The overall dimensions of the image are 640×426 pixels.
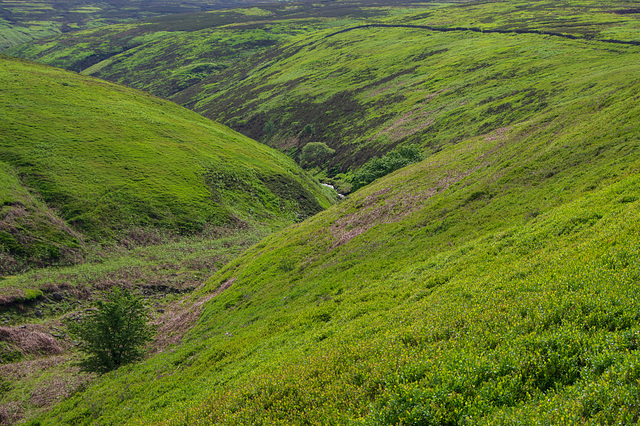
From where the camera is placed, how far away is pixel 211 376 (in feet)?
69.4

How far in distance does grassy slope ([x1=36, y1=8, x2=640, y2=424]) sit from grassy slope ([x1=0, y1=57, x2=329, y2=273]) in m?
27.7

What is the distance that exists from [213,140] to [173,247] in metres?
51.0

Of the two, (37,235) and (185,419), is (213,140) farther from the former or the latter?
(185,419)

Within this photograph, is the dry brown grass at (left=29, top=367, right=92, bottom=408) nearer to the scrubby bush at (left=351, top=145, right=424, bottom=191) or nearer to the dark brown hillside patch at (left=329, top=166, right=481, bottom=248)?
the dark brown hillside patch at (left=329, top=166, right=481, bottom=248)

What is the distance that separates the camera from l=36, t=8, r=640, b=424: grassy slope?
965cm

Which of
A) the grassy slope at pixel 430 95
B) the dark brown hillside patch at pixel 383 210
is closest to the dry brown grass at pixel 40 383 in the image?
the dark brown hillside patch at pixel 383 210

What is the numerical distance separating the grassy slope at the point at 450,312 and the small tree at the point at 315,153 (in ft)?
293

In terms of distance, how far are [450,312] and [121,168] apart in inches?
2991

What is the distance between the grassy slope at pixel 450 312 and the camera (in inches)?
380

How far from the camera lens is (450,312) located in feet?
46.6

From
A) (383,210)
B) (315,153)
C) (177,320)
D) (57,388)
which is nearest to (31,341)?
(57,388)

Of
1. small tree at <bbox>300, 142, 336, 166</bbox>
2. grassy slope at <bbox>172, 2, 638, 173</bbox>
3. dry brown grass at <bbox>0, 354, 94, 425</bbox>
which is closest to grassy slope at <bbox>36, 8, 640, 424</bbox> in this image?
dry brown grass at <bbox>0, 354, 94, 425</bbox>

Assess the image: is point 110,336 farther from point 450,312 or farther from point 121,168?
point 121,168

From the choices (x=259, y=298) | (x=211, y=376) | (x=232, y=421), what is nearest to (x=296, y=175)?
(x=259, y=298)
